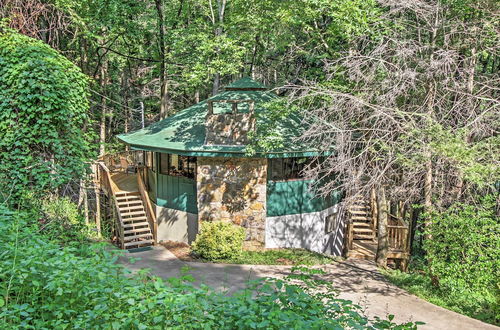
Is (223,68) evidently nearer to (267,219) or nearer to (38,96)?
(267,219)

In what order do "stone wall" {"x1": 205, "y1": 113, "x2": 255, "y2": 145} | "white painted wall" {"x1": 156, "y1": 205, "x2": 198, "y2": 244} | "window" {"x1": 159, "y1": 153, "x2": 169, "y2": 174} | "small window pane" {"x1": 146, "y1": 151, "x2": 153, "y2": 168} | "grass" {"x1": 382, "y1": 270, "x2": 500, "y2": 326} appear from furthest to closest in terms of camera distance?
"small window pane" {"x1": 146, "y1": 151, "x2": 153, "y2": 168}
"window" {"x1": 159, "y1": 153, "x2": 169, "y2": 174}
"white painted wall" {"x1": 156, "y1": 205, "x2": 198, "y2": 244}
"stone wall" {"x1": 205, "y1": 113, "x2": 255, "y2": 145}
"grass" {"x1": 382, "y1": 270, "x2": 500, "y2": 326}

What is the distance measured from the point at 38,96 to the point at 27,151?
1.15 m

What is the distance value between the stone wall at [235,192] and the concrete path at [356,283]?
1597 millimetres

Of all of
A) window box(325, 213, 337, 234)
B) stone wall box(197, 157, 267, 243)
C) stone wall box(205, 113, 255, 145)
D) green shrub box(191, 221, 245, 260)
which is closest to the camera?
green shrub box(191, 221, 245, 260)

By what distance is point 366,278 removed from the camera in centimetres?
1006

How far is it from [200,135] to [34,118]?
5.11 m

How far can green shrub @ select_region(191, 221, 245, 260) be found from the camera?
→ 1061 centimetres

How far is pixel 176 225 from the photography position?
12.8 metres

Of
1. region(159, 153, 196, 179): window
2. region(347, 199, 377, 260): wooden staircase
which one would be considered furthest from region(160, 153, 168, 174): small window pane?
region(347, 199, 377, 260): wooden staircase

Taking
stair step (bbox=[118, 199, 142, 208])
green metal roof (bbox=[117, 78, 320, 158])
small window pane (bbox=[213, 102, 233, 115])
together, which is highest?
small window pane (bbox=[213, 102, 233, 115])

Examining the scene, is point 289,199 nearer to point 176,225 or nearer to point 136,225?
point 176,225

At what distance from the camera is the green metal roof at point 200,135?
1114 centimetres

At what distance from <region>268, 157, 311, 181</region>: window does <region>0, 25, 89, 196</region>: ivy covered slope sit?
5737 mm

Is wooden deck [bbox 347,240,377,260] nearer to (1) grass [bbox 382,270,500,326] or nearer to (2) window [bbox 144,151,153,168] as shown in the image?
(1) grass [bbox 382,270,500,326]
